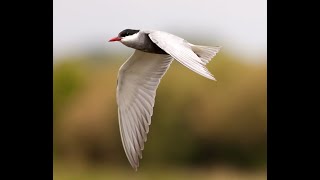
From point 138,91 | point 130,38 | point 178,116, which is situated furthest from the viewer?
point 178,116

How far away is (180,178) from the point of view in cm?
464

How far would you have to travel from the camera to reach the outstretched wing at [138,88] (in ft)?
8.75

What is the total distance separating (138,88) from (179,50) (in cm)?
63

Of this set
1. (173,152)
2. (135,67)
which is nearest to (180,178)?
(173,152)

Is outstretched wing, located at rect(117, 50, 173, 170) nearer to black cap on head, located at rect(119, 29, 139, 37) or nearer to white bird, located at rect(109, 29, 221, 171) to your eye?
white bird, located at rect(109, 29, 221, 171)

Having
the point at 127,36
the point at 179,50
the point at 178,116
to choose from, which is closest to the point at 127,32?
the point at 127,36

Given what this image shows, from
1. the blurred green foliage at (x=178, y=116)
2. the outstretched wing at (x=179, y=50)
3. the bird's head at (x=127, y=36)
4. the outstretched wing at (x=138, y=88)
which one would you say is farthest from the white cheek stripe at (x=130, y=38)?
the blurred green foliage at (x=178, y=116)

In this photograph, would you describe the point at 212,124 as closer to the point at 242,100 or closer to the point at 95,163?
the point at 242,100

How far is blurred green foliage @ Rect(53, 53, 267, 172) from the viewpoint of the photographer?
4730 mm

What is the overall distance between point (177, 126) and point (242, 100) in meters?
0.52

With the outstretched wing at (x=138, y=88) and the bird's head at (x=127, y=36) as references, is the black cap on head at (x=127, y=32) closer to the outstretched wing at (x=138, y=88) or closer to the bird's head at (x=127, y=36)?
the bird's head at (x=127, y=36)

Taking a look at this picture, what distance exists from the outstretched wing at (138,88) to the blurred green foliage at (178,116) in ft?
5.88

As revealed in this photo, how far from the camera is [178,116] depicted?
476 centimetres

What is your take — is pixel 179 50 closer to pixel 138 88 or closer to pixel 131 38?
pixel 131 38
